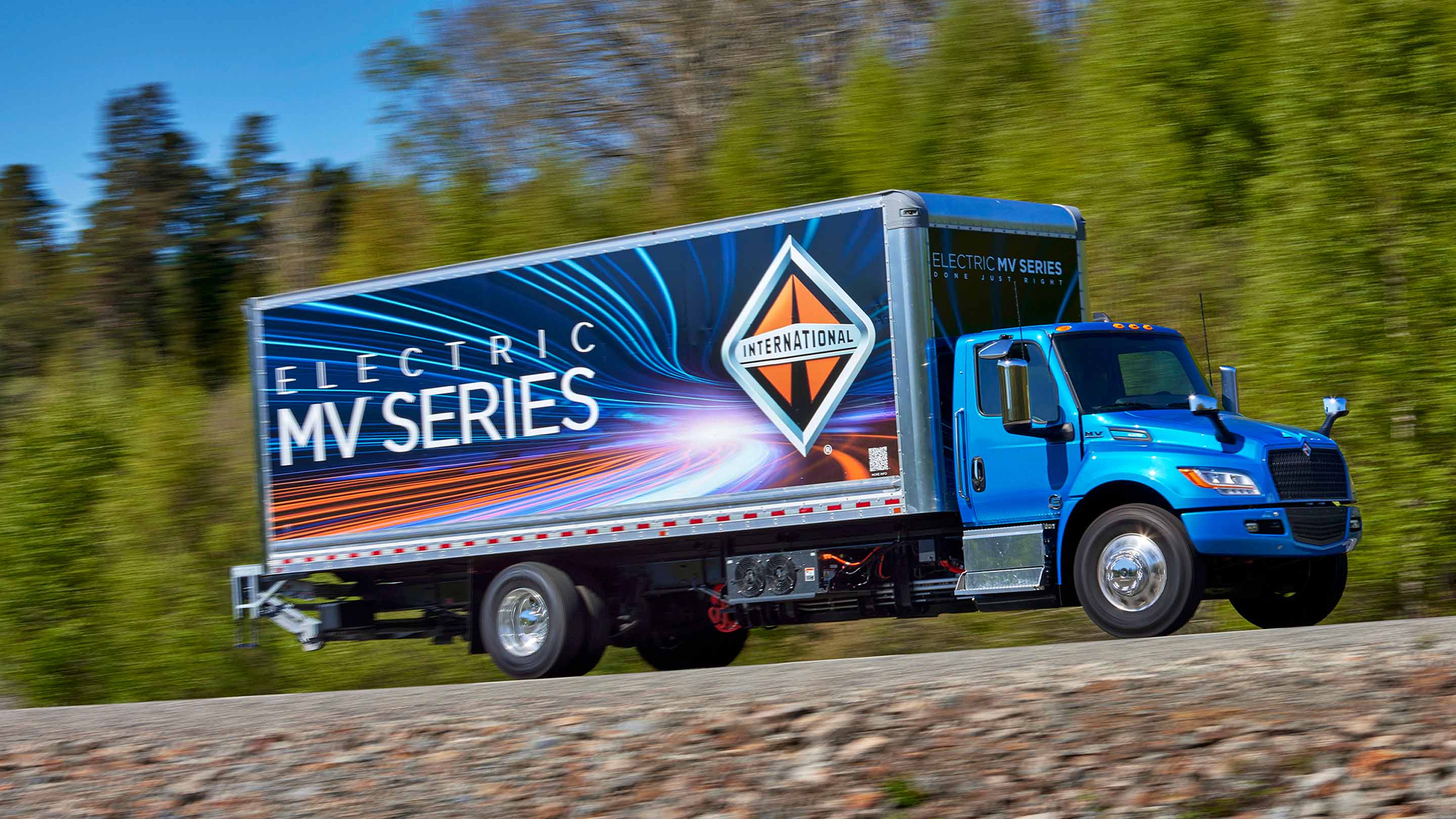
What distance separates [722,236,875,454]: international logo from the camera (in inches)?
477

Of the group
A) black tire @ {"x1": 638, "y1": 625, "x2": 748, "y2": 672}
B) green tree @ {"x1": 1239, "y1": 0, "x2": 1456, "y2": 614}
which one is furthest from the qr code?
green tree @ {"x1": 1239, "y1": 0, "x2": 1456, "y2": 614}

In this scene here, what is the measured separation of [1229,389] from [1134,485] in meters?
1.76

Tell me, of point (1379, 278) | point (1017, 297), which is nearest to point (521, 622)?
point (1017, 297)

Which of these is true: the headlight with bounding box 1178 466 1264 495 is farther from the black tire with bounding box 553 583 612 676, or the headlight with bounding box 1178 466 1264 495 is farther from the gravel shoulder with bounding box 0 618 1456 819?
the black tire with bounding box 553 583 612 676

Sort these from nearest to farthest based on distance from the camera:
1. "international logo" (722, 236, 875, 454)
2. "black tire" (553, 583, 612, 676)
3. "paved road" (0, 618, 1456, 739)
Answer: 1. "paved road" (0, 618, 1456, 739)
2. "international logo" (722, 236, 875, 454)
3. "black tire" (553, 583, 612, 676)

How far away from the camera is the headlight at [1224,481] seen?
10.9 meters

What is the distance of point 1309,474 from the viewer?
11.2 m

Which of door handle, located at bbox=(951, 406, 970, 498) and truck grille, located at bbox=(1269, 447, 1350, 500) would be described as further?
door handle, located at bbox=(951, 406, 970, 498)

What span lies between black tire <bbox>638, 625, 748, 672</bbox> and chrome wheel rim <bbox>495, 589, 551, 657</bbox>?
5.86 ft

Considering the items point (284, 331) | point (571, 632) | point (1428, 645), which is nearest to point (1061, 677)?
point (1428, 645)

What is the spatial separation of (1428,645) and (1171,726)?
168 cm

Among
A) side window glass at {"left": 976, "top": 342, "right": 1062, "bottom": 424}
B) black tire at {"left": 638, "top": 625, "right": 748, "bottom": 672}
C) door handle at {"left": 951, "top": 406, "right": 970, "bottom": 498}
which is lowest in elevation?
black tire at {"left": 638, "top": 625, "right": 748, "bottom": 672}

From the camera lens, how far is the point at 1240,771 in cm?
686

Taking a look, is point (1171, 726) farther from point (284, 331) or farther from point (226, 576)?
point (226, 576)
